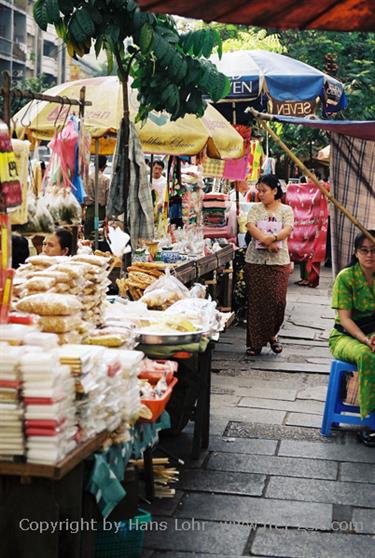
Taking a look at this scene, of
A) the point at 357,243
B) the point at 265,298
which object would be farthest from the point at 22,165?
the point at 265,298

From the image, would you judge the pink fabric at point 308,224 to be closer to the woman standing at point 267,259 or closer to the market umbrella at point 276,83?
the market umbrella at point 276,83

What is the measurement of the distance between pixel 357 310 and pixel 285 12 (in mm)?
4063

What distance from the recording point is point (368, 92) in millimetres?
24906

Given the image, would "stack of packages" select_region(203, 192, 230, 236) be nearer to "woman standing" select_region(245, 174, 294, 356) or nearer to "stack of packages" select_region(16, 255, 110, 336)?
"woman standing" select_region(245, 174, 294, 356)

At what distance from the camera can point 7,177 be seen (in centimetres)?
393

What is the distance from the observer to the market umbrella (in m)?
11.9

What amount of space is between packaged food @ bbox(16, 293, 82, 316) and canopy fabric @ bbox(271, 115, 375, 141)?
226 centimetres

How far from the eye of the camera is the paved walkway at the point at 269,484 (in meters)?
4.88

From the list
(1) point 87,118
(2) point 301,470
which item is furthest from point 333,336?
(1) point 87,118

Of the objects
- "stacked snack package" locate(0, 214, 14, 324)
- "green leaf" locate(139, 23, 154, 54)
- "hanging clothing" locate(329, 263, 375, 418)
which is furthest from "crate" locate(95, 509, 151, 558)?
"green leaf" locate(139, 23, 154, 54)

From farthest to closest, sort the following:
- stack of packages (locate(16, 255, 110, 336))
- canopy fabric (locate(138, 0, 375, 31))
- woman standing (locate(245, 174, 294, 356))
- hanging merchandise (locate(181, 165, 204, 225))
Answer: hanging merchandise (locate(181, 165, 204, 225))
woman standing (locate(245, 174, 294, 356))
stack of packages (locate(16, 255, 110, 336))
canopy fabric (locate(138, 0, 375, 31))

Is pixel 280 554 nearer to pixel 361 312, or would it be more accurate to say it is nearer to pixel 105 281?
pixel 105 281

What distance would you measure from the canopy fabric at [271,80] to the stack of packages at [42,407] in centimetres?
882

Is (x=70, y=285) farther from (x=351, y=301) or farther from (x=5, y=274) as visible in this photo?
(x=351, y=301)
